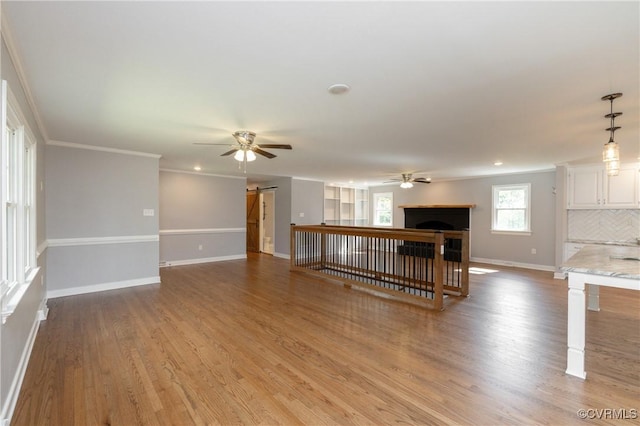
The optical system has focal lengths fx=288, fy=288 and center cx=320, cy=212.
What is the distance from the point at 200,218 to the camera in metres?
7.29

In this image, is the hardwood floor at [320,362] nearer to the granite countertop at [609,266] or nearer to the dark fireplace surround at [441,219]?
the granite countertop at [609,266]

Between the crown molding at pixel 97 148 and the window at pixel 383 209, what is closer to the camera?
the crown molding at pixel 97 148

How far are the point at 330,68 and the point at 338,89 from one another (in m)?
0.34

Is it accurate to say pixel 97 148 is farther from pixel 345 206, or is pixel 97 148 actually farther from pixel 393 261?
pixel 345 206

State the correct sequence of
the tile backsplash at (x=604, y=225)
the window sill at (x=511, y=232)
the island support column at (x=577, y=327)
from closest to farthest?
the island support column at (x=577, y=327) → the tile backsplash at (x=604, y=225) → the window sill at (x=511, y=232)

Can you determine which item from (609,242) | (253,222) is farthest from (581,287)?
(253,222)

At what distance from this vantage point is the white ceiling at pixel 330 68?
1.51m

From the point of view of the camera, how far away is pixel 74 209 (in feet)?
14.5

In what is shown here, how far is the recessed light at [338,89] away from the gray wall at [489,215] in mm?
6505

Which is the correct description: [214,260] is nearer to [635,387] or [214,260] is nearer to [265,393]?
[265,393]

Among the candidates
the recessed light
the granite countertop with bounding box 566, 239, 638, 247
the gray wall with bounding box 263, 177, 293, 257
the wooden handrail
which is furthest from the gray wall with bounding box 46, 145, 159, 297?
the granite countertop with bounding box 566, 239, 638, 247

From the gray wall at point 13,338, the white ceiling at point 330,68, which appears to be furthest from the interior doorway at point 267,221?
the gray wall at point 13,338

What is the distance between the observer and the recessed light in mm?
2316

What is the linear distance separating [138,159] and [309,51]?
14.4 ft
